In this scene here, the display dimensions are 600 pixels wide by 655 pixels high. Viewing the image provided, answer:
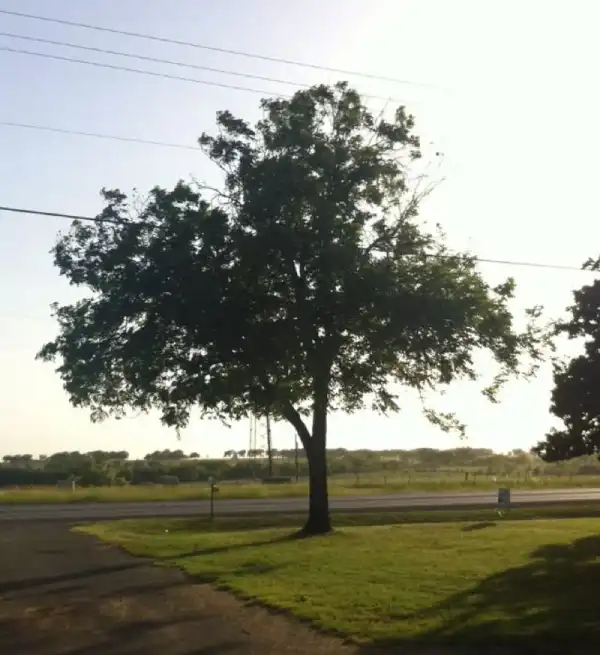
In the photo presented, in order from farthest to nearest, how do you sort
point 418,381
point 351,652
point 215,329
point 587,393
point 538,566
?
point 418,381
point 215,329
point 587,393
point 538,566
point 351,652

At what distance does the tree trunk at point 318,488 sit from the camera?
1099 inches

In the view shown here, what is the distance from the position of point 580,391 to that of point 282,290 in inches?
323

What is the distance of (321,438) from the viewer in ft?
92.0

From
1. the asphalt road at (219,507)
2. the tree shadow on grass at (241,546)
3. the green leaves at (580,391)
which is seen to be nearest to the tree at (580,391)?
the green leaves at (580,391)

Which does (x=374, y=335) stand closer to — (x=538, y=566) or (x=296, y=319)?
(x=296, y=319)

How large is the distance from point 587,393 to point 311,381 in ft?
23.2

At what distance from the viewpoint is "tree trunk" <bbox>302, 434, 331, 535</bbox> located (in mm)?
27922

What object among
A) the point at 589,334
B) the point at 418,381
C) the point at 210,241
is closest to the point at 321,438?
the point at 418,381

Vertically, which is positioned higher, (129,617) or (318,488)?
(318,488)

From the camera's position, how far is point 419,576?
663 inches

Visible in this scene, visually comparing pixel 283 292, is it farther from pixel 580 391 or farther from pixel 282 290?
pixel 580 391

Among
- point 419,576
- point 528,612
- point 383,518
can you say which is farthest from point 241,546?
point 383,518

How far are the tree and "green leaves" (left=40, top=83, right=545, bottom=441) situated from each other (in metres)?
4.20

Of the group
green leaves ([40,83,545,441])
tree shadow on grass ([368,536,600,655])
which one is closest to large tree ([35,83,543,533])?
green leaves ([40,83,545,441])
